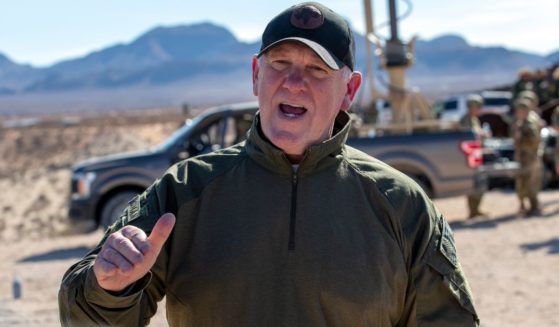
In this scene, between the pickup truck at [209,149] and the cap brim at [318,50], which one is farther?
the pickup truck at [209,149]

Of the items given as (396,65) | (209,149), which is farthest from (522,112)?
(209,149)

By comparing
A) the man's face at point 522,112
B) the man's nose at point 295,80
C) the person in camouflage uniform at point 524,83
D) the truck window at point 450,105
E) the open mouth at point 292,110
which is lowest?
the truck window at point 450,105

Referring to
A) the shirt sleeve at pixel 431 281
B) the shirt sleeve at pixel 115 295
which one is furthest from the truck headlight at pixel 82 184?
the shirt sleeve at pixel 431 281

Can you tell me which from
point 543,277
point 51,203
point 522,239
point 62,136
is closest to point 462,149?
point 522,239

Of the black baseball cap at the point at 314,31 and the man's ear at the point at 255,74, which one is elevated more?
the black baseball cap at the point at 314,31

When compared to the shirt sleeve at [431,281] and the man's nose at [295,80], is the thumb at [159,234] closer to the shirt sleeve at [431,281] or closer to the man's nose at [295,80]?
the man's nose at [295,80]

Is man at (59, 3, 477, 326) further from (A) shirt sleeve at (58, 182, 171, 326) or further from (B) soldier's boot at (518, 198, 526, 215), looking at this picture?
(B) soldier's boot at (518, 198, 526, 215)

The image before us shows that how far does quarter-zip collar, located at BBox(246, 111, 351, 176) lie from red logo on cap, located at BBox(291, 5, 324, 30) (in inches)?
11.7

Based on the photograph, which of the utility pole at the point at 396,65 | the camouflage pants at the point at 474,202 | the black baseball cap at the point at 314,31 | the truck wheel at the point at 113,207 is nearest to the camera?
the black baseball cap at the point at 314,31

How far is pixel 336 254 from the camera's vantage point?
2.06 metres

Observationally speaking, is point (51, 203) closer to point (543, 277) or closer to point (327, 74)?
point (543, 277)

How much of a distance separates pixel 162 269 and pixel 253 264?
0.79 ft

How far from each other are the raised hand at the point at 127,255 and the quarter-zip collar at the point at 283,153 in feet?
1.17

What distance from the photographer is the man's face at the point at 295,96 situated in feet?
6.97
